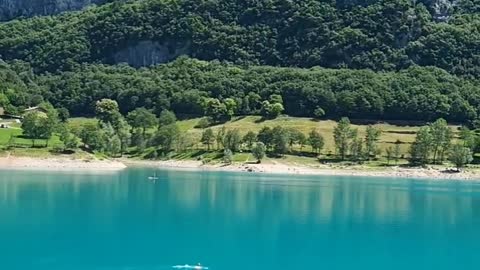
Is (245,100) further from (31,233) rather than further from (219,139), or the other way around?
(31,233)

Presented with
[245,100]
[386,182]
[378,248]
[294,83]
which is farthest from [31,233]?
[294,83]

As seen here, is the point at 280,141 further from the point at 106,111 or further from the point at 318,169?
the point at 106,111

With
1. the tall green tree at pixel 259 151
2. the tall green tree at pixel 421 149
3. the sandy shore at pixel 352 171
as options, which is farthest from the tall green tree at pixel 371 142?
the tall green tree at pixel 259 151

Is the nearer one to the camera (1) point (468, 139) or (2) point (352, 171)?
(2) point (352, 171)

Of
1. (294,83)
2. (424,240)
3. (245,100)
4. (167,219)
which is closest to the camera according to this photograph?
(424,240)

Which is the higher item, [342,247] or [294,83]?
[294,83]

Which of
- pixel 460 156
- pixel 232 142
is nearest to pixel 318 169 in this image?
pixel 232 142

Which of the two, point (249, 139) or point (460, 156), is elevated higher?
point (249, 139)
